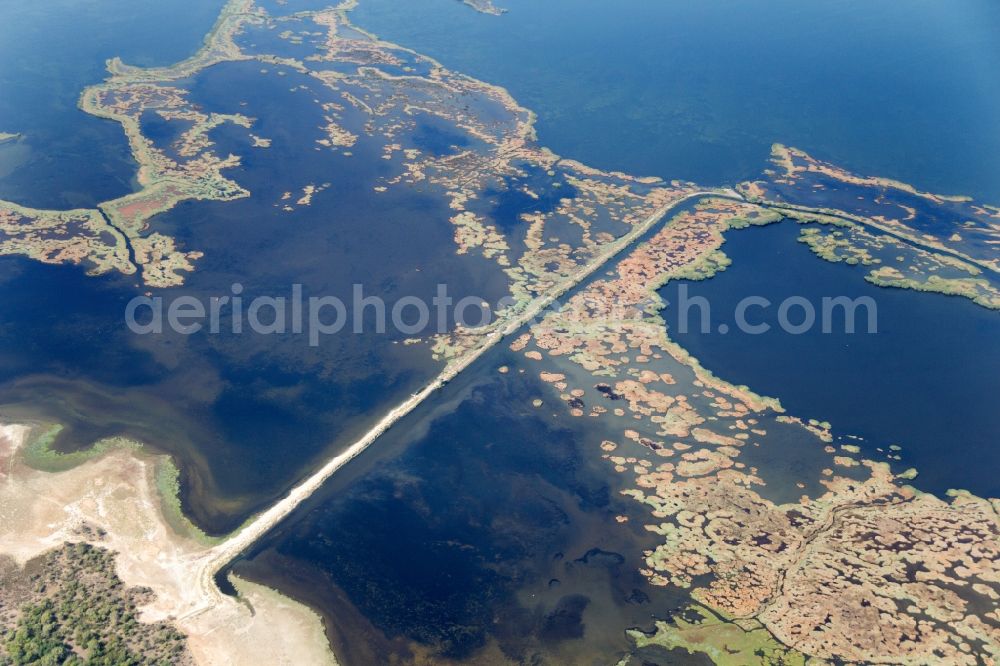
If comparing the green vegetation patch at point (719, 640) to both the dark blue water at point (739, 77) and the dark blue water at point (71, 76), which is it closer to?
the dark blue water at point (739, 77)

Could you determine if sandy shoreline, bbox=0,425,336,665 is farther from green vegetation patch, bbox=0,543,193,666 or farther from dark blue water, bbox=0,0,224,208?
dark blue water, bbox=0,0,224,208

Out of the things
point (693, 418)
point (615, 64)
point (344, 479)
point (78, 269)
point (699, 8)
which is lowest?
point (78, 269)

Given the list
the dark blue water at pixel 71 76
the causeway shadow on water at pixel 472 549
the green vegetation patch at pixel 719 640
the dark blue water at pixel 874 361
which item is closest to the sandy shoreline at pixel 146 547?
the causeway shadow on water at pixel 472 549

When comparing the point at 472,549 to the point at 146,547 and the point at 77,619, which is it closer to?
the point at 146,547

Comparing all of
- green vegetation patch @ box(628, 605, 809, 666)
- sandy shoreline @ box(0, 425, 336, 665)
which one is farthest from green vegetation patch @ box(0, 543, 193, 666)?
green vegetation patch @ box(628, 605, 809, 666)

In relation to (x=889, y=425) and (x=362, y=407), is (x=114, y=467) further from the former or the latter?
(x=889, y=425)

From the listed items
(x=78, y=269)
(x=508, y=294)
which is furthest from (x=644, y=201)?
(x=78, y=269)
